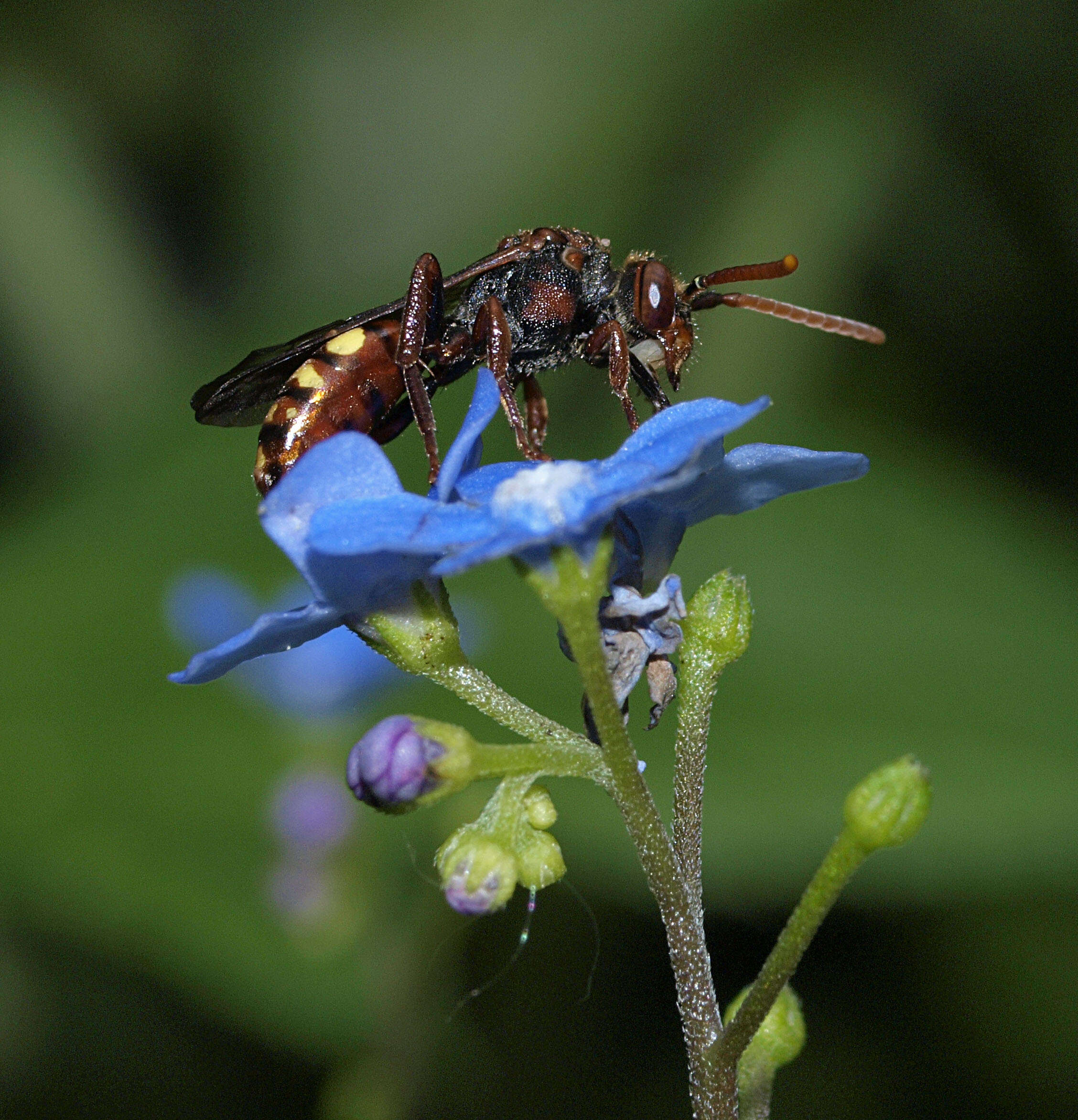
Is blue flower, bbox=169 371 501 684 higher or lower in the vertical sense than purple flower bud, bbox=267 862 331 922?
higher

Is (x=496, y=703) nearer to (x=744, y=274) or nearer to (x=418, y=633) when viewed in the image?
(x=418, y=633)

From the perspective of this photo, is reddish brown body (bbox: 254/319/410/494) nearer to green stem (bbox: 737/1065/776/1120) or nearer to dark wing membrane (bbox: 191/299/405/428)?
dark wing membrane (bbox: 191/299/405/428)

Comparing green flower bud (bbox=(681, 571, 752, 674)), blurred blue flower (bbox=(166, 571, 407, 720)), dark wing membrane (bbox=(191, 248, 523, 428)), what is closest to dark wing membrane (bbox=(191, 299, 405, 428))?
dark wing membrane (bbox=(191, 248, 523, 428))

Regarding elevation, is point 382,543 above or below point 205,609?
above

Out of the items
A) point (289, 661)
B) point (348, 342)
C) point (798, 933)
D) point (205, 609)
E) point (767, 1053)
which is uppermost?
point (348, 342)

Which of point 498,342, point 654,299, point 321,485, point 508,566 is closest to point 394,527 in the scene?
point 321,485
